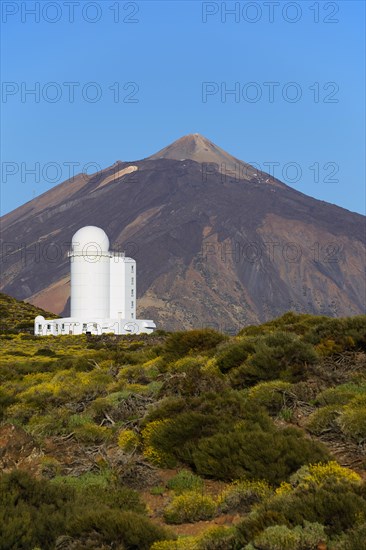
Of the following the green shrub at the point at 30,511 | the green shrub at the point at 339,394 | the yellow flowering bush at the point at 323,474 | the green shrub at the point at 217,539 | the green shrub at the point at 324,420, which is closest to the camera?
the green shrub at the point at 217,539

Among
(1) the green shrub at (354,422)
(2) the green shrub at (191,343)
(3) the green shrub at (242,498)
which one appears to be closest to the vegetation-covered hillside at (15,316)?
(2) the green shrub at (191,343)

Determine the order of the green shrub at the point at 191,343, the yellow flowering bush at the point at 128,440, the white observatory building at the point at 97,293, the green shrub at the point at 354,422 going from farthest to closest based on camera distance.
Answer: the white observatory building at the point at 97,293
the green shrub at the point at 191,343
the yellow flowering bush at the point at 128,440
the green shrub at the point at 354,422

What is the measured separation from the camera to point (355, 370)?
16812 mm

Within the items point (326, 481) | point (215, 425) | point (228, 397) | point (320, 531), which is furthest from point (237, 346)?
point (320, 531)

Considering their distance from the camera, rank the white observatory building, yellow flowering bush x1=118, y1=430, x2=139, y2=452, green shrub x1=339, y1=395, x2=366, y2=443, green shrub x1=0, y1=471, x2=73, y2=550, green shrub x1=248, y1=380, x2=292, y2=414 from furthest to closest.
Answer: the white observatory building < green shrub x1=248, y1=380, x2=292, y2=414 < yellow flowering bush x1=118, y1=430, x2=139, y2=452 < green shrub x1=339, y1=395, x2=366, y2=443 < green shrub x1=0, y1=471, x2=73, y2=550

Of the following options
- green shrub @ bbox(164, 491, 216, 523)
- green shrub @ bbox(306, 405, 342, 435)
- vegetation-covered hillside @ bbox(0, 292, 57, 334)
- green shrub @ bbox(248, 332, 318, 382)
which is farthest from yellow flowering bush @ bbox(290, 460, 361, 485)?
vegetation-covered hillside @ bbox(0, 292, 57, 334)

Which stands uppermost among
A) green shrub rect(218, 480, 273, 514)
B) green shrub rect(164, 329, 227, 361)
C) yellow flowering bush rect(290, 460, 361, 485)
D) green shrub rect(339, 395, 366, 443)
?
green shrub rect(164, 329, 227, 361)

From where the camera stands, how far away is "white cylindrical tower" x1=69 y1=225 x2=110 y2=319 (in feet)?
230

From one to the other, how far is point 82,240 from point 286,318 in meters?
43.1

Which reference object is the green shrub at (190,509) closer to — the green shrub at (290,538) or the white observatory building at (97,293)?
the green shrub at (290,538)

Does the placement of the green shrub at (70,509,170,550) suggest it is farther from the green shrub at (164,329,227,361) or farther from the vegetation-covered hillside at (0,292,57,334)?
the vegetation-covered hillside at (0,292,57,334)

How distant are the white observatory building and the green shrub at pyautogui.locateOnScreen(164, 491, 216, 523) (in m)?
57.6

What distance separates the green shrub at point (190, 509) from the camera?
9992 mm

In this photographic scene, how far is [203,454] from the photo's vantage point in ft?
38.2
